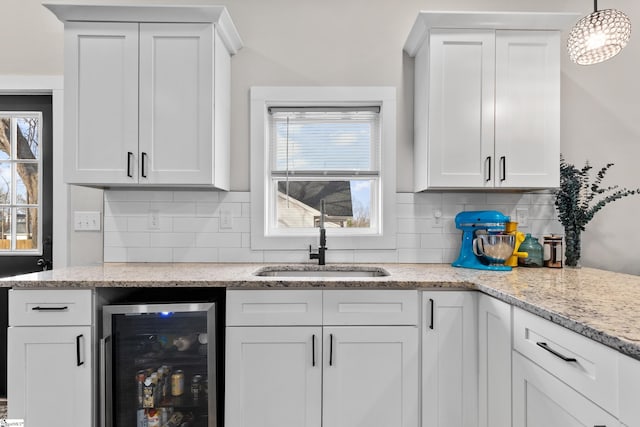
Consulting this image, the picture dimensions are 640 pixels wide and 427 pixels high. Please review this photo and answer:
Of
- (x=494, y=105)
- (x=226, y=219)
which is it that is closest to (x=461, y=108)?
(x=494, y=105)

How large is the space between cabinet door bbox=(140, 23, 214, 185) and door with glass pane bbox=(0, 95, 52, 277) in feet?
3.13

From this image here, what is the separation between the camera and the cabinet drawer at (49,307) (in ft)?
5.34

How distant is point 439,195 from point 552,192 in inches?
29.6

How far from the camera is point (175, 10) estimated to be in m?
1.92

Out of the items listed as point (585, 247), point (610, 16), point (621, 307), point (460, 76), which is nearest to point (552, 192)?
point (585, 247)

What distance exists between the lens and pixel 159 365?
1794 millimetres

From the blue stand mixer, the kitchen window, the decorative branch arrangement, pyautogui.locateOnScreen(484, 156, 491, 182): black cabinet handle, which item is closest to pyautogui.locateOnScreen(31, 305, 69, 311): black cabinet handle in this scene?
the kitchen window

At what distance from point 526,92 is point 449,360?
1.56 metres

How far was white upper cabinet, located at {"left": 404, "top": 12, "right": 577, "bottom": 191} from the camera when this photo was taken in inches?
80.0

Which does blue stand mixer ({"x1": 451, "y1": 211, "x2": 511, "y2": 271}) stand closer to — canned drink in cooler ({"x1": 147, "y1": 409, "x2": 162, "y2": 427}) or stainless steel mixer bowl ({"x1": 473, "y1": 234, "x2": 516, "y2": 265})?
stainless steel mixer bowl ({"x1": 473, "y1": 234, "x2": 516, "y2": 265})

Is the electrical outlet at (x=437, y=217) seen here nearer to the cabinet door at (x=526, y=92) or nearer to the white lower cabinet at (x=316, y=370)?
the cabinet door at (x=526, y=92)

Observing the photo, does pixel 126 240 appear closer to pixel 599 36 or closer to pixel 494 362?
pixel 494 362

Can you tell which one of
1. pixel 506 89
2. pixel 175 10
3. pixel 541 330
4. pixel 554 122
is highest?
pixel 175 10

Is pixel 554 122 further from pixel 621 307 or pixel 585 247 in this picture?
pixel 621 307
